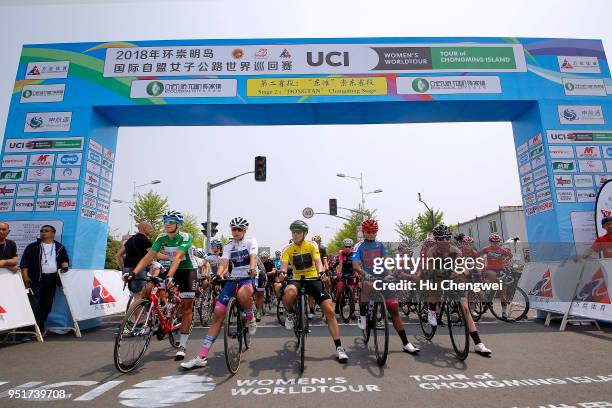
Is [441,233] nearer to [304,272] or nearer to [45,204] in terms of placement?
[304,272]

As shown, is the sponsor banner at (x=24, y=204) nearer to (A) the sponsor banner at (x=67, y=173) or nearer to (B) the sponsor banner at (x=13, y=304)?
(A) the sponsor banner at (x=67, y=173)

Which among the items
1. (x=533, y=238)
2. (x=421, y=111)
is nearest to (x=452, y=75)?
(x=421, y=111)

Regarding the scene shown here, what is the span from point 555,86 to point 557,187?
A: 2.90m

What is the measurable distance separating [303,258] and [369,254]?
1.21m

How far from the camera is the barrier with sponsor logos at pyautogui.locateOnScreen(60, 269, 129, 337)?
7254 millimetres

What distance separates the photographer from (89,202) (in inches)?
334

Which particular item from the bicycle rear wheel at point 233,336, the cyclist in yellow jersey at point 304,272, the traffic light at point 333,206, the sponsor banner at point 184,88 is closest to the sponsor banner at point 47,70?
the sponsor banner at point 184,88

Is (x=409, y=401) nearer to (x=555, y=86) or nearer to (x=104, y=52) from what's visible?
(x=555, y=86)

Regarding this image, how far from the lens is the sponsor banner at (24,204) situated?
319 inches

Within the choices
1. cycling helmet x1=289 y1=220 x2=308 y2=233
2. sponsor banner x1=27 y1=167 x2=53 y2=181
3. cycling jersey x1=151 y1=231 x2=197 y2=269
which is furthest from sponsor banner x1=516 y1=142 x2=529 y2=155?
sponsor banner x1=27 y1=167 x2=53 y2=181

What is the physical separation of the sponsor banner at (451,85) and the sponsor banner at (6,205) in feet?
33.9

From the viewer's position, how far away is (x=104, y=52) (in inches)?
360

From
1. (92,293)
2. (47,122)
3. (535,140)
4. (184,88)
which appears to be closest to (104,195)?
(47,122)

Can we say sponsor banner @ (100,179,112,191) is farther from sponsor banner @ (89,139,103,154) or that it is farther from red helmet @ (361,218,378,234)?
red helmet @ (361,218,378,234)
